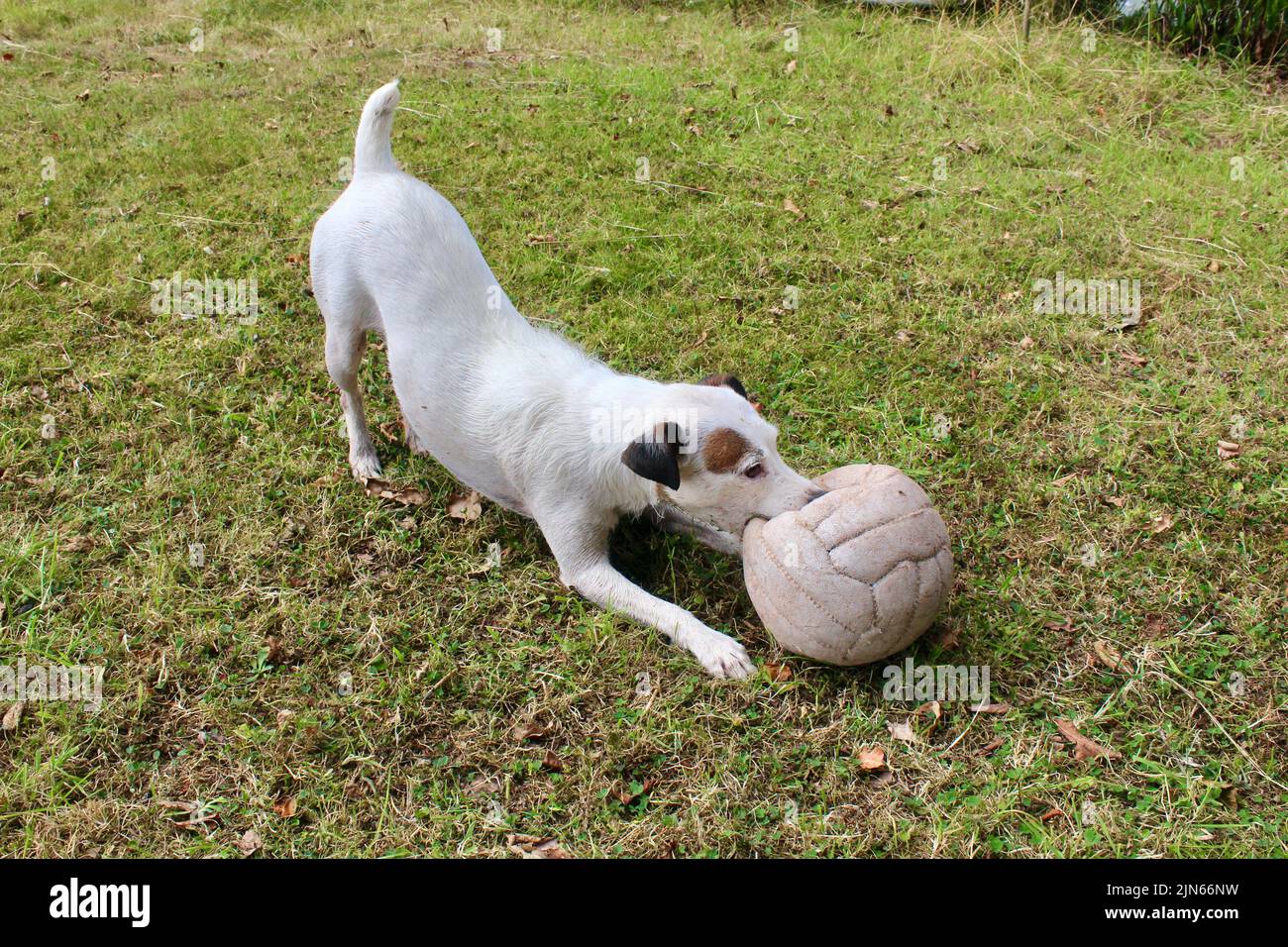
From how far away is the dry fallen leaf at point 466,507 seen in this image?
4484 mm

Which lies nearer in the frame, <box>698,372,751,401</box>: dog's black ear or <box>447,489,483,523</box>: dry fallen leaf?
<box>698,372,751,401</box>: dog's black ear

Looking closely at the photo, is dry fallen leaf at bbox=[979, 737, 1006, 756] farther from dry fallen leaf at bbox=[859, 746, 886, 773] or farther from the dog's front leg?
the dog's front leg

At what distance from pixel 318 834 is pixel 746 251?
14.9 feet

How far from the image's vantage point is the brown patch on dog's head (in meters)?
3.53

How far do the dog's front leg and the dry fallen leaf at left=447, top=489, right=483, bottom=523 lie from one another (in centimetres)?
56

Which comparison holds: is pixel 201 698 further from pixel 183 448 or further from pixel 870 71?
pixel 870 71

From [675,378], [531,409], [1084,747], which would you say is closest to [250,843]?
[531,409]

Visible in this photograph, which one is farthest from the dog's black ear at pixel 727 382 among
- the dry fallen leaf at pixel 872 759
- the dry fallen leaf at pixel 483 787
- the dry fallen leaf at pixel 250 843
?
the dry fallen leaf at pixel 250 843

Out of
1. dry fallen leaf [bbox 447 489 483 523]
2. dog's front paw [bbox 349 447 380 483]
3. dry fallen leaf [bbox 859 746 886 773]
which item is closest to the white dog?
dry fallen leaf [bbox 447 489 483 523]

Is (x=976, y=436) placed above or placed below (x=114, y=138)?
below

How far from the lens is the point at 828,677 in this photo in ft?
11.9

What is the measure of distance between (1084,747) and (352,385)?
370 centimetres

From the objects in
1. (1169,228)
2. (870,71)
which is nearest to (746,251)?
(1169,228)

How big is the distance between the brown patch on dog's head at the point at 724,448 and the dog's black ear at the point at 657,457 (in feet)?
0.50
